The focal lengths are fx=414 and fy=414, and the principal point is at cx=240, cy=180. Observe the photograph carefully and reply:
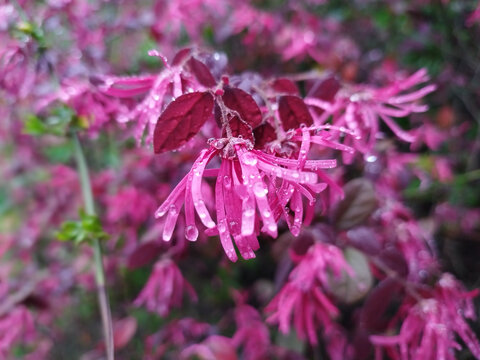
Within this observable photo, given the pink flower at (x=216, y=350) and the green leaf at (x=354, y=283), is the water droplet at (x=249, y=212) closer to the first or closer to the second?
the green leaf at (x=354, y=283)

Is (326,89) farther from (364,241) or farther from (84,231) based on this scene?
(84,231)

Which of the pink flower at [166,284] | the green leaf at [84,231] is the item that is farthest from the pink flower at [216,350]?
the green leaf at [84,231]

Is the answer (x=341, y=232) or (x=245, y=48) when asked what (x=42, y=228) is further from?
(x=341, y=232)

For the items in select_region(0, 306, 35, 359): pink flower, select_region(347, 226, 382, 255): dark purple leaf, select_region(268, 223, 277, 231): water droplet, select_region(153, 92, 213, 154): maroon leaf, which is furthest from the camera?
select_region(0, 306, 35, 359): pink flower

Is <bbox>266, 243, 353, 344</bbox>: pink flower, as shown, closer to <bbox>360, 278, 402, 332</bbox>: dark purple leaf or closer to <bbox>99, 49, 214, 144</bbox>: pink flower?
<bbox>360, 278, 402, 332</bbox>: dark purple leaf

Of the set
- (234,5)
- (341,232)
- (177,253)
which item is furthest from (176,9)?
(341,232)

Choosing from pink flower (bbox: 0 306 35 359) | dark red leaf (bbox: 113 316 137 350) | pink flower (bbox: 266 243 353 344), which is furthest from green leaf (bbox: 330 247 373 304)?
pink flower (bbox: 0 306 35 359)
